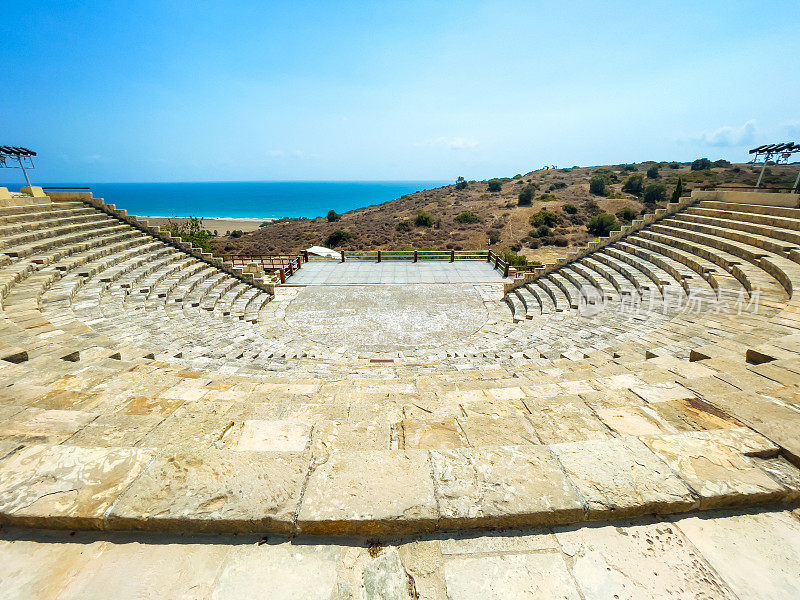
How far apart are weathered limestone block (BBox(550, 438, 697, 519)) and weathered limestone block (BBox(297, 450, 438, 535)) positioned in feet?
3.80

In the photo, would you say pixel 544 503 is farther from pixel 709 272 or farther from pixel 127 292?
pixel 127 292

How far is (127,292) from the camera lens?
440 inches

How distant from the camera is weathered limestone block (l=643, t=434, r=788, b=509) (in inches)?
95.8

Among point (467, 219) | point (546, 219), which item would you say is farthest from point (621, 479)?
point (467, 219)

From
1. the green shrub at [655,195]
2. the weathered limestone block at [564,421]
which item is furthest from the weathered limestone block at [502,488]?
the green shrub at [655,195]

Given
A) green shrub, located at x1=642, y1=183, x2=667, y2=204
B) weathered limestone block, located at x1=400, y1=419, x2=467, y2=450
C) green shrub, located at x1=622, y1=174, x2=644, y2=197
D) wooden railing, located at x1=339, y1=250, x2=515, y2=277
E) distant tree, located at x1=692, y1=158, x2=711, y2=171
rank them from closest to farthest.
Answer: weathered limestone block, located at x1=400, y1=419, x2=467, y2=450 < wooden railing, located at x1=339, y1=250, x2=515, y2=277 < green shrub, located at x1=642, y1=183, x2=667, y2=204 < green shrub, located at x1=622, y1=174, x2=644, y2=197 < distant tree, located at x1=692, y1=158, x2=711, y2=171

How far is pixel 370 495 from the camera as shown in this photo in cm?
240

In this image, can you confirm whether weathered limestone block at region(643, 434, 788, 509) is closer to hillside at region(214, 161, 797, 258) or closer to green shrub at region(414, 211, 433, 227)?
hillside at region(214, 161, 797, 258)

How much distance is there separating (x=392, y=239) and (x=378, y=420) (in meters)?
32.0

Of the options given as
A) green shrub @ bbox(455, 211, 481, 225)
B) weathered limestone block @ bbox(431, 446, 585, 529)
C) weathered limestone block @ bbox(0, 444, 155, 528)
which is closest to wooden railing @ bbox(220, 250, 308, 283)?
weathered limestone block @ bbox(0, 444, 155, 528)

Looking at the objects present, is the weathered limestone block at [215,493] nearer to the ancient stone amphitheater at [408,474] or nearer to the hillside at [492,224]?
the ancient stone amphitheater at [408,474]

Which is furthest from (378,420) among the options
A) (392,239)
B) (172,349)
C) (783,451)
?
(392,239)

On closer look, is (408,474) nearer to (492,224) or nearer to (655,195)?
(492,224)

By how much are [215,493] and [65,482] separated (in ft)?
3.67
